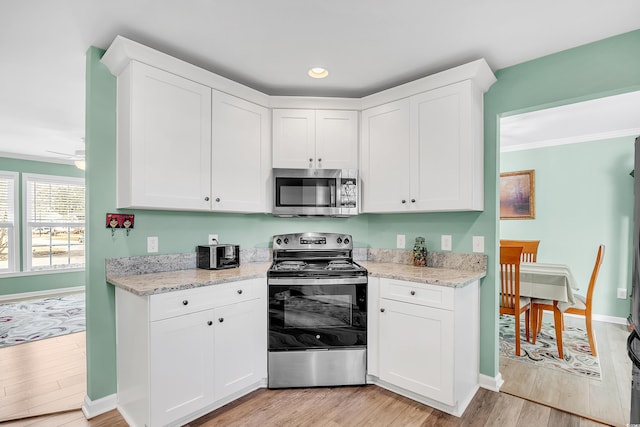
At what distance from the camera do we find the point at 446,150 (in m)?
2.38

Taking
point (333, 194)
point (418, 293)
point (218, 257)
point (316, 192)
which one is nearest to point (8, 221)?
point (218, 257)

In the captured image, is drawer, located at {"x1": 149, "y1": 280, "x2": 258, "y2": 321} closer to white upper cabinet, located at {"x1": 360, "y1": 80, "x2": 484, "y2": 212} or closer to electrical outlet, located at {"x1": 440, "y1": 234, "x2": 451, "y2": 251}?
white upper cabinet, located at {"x1": 360, "y1": 80, "x2": 484, "y2": 212}

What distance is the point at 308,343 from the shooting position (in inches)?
94.4

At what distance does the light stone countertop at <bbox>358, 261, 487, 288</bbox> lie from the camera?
2096 millimetres

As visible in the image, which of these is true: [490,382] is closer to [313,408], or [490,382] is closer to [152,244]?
[313,408]

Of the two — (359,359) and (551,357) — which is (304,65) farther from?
(551,357)

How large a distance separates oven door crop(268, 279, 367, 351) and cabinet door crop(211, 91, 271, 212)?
74cm

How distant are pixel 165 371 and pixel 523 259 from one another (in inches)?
174

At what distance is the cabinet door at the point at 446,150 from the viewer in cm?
229

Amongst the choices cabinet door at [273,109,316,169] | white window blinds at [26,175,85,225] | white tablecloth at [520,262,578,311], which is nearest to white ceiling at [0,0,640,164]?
cabinet door at [273,109,316,169]

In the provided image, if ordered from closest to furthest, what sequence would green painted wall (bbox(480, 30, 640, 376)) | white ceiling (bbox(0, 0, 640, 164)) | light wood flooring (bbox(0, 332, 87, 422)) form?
1. white ceiling (bbox(0, 0, 640, 164))
2. green painted wall (bbox(480, 30, 640, 376))
3. light wood flooring (bbox(0, 332, 87, 422))

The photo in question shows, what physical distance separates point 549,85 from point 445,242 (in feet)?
4.32

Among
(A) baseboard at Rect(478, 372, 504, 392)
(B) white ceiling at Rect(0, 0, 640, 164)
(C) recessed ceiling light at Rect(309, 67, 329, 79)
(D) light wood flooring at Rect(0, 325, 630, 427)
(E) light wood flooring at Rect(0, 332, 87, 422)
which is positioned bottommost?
(E) light wood flooring at Rect(0, 332, 87, 422)

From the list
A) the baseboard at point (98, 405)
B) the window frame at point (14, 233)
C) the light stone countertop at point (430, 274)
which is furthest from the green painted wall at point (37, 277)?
the light stone countertop at point (430, 274)
